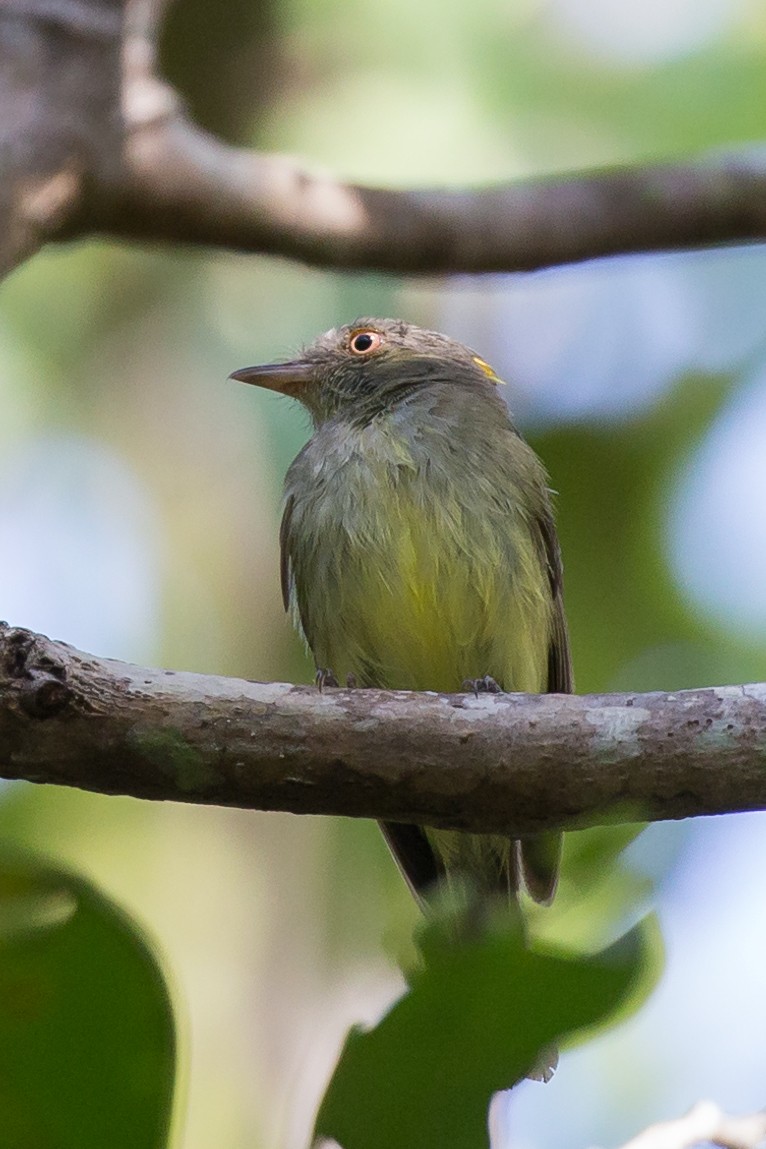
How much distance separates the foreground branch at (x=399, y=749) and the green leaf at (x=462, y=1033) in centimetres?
139

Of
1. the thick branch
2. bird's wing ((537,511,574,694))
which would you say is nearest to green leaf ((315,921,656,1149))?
the thick branch

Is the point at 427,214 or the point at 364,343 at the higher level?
the point at 364,343

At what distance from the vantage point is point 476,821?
10.3 feet

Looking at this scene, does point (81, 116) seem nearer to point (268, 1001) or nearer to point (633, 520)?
point (268, 1001)

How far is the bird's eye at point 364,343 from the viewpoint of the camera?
5925 millimetres

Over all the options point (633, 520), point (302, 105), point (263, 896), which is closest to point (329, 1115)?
point (263, 896)

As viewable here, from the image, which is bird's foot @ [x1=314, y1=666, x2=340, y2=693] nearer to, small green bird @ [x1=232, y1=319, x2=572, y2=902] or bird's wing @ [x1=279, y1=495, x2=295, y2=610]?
small green bird @ [x1=232, y1=319, x2=572, y2=902]

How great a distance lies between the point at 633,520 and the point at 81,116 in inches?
131

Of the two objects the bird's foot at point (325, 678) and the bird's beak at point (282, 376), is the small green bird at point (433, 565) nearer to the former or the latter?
the bird's foot at point (325, 678)

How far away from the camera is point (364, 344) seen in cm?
594

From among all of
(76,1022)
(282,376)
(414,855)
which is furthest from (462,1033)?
(282,376)

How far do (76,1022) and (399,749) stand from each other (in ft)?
4.87

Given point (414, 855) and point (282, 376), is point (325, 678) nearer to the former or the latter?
point (414, 855)

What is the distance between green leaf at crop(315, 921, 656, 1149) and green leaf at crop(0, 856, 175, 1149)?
21 cm
